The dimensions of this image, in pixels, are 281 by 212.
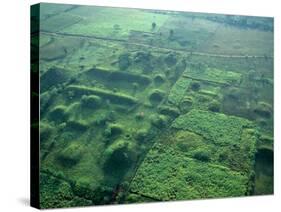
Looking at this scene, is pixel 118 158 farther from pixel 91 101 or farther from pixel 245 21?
pixel 245 21

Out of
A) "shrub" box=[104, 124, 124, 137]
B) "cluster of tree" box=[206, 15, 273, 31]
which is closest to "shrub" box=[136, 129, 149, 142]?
"shrub" box=[104, 124, 124, 137]

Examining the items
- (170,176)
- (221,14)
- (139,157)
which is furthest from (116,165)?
(221,14)

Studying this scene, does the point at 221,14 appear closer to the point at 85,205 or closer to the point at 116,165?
the point at 116,165

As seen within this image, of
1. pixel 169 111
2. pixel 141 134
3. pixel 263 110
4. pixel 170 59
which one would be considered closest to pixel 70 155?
pixel 141 134

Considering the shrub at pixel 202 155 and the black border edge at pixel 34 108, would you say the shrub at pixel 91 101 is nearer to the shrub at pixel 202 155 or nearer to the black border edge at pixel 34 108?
the black border edge at pixel 34 108

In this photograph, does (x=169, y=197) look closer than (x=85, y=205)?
No

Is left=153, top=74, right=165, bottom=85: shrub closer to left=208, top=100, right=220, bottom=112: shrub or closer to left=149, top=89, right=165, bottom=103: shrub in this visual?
left=149, top=89, right=165, bottom=103: shrub

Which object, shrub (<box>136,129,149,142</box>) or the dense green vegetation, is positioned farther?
shrub (<box>136,129,149,142</box>)
